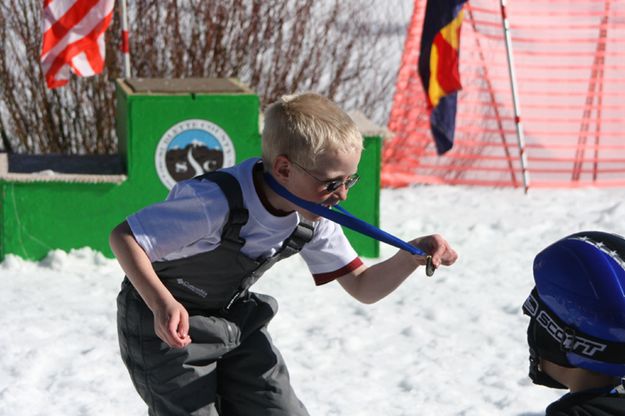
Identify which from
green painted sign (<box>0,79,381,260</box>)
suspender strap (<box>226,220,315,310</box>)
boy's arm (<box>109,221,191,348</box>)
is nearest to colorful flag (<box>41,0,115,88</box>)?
green painted sign (<box>0,79,381,260</box>)

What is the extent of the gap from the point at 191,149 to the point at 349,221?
10.0ft

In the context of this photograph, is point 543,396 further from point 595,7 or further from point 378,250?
point 595,7

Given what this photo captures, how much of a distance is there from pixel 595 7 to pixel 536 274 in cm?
890

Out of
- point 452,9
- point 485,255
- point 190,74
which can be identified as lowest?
point 485,255

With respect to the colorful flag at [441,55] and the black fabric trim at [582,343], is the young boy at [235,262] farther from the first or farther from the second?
the colorful flag at [441,55]

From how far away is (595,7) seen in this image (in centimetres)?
1059

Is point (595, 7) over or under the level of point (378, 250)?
over

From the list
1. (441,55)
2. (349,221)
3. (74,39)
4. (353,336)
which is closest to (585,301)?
(349,221)

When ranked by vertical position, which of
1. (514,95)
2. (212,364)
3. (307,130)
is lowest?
(514,95)

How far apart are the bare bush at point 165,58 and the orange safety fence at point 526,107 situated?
2.43 ft

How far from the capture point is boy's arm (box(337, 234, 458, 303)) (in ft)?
9.60

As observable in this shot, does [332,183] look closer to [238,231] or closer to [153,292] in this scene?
[238,231]

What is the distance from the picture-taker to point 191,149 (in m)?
5.75

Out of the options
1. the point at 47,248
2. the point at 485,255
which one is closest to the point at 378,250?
the point at 485,255
